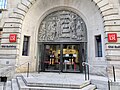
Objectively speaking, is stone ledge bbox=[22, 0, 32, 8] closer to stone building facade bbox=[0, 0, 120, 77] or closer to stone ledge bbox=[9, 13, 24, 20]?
stone building facade bbox=[0, 0, 120, 77]

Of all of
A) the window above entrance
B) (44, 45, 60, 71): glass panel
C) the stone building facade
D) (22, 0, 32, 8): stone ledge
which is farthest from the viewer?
(44, 45, 60, 71): glass panel

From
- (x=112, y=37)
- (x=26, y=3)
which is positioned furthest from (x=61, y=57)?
(x=26, y=3)

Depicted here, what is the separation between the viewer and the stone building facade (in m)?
9.80

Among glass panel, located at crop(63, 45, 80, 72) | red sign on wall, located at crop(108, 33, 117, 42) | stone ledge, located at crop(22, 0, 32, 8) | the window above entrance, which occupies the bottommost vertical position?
glass panel, located at crop(63, 45, 80, 72)

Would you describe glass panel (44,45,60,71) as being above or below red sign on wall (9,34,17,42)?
below

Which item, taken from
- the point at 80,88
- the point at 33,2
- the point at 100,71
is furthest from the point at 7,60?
the point at 100,71

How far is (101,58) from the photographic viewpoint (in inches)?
404

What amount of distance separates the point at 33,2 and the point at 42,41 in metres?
3.80

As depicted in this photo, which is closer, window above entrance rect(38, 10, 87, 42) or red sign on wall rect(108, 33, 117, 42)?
red sign on wall rect(108, 33, 117, 42)

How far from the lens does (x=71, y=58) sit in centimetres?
1215

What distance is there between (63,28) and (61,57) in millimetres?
2900

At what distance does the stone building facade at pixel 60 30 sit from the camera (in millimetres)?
9802

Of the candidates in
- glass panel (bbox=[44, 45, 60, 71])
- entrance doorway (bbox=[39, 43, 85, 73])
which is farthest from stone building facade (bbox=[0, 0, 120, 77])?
glass panel (bbox=[44, 45, 60, 71])

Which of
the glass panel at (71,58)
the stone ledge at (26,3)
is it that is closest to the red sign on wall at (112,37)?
the glass panel at (71,58)
